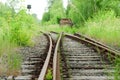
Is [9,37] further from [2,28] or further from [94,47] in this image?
[94,47]

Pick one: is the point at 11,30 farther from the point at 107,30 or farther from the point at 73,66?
the point at 107,30

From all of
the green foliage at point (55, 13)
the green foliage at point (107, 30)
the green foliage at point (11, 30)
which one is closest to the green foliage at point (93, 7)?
the green foliage at point (107, 30)

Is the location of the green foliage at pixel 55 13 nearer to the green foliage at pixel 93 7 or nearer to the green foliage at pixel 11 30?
the green foliage at pixel 93 7

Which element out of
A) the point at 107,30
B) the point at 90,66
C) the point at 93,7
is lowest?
the point at 90,66

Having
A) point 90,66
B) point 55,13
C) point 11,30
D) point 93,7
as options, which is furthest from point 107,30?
point 55,13

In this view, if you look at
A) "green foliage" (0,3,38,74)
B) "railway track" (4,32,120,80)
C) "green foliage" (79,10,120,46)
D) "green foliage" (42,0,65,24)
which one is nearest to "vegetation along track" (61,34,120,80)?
"railway track" (4,32,120,80)

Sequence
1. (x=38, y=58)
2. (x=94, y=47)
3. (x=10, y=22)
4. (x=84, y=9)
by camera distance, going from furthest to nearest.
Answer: (x=84, y=9) < (x=10, y=22) < (x=94, y=47) < (x=38, y=58)

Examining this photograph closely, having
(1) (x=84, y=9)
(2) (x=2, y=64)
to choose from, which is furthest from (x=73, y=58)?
(1) (x=84, y=9)

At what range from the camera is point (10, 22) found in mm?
12148

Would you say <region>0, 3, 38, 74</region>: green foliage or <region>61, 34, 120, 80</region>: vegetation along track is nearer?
<region>61, 34, 120, 80</region>: vegetation along track

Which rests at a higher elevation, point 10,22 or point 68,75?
point 10,22

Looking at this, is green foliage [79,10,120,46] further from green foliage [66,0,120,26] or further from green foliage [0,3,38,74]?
green foliage [66,0,120,26]

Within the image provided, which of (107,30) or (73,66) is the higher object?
(107,30)

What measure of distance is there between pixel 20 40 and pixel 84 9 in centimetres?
1712
